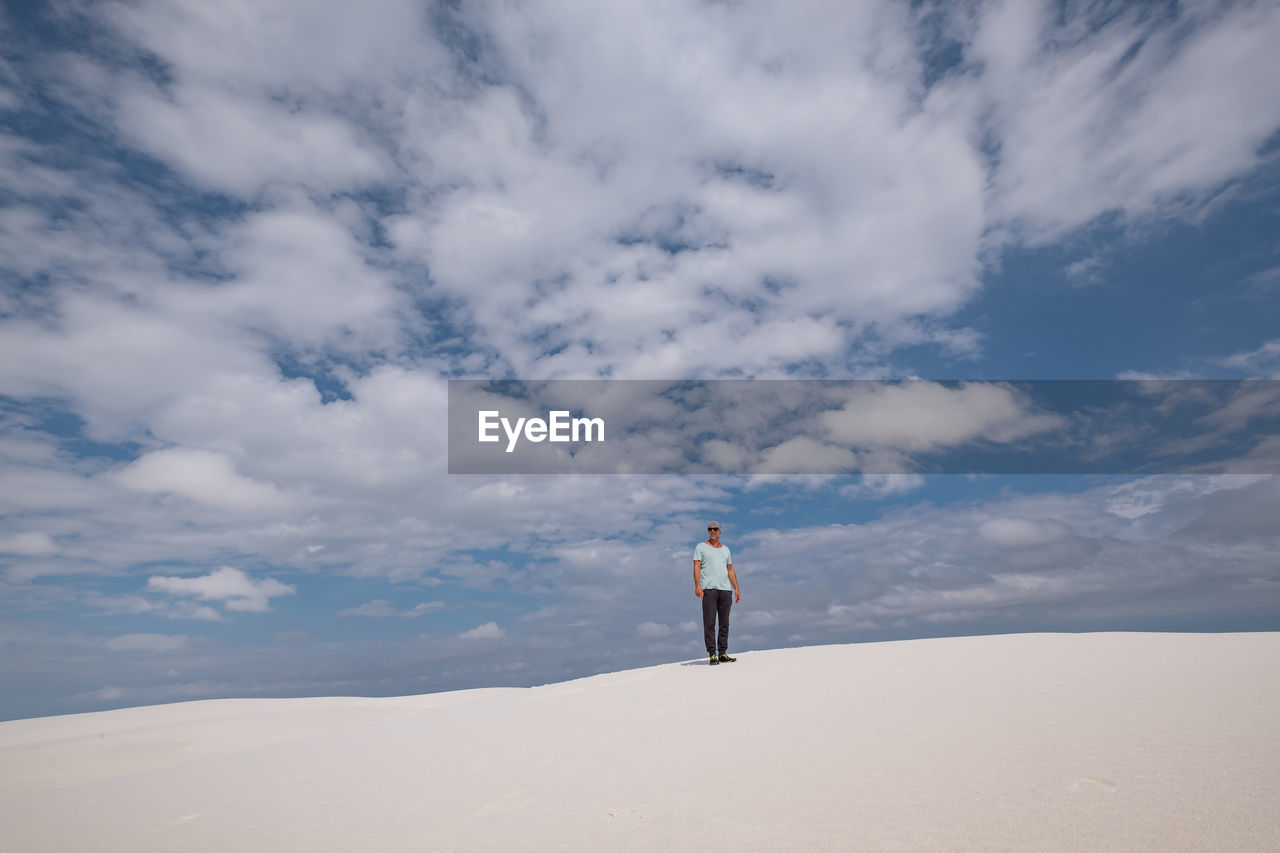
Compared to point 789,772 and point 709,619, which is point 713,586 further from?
point 789,772

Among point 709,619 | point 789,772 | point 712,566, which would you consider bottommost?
point 789,772

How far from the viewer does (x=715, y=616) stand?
10.6 meters

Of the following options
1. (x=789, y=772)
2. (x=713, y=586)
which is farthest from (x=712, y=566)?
(x=789, y=772)

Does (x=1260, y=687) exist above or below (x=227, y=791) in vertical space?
above

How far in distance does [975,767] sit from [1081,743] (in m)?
0.78

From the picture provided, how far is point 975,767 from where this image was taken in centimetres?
385

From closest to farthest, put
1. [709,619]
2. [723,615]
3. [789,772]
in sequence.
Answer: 1. [789,772]
2. [709,619]
3. [723,615]

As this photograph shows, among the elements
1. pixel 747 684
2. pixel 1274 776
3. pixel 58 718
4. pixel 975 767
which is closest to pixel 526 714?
pixel 747 684

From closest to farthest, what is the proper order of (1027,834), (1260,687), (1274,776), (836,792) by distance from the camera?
1. (1027,834)
2. (1274,776)
3. (836,792)
4. (1260,687)

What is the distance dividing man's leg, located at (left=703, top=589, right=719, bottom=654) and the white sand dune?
2339 mm

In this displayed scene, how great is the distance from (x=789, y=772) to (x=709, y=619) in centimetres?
644

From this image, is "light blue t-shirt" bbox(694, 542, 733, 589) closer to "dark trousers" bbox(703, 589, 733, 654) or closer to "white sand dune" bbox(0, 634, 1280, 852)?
"dark trousers" bbox(703, 589, 733, 654)

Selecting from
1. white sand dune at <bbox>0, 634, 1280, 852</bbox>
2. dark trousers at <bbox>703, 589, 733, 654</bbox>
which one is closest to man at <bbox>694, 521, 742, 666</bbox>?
dark trousers at <bbox>703, 589, 733, 654</bbox>

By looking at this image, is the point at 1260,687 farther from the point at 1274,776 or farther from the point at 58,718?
the point at 58,718
